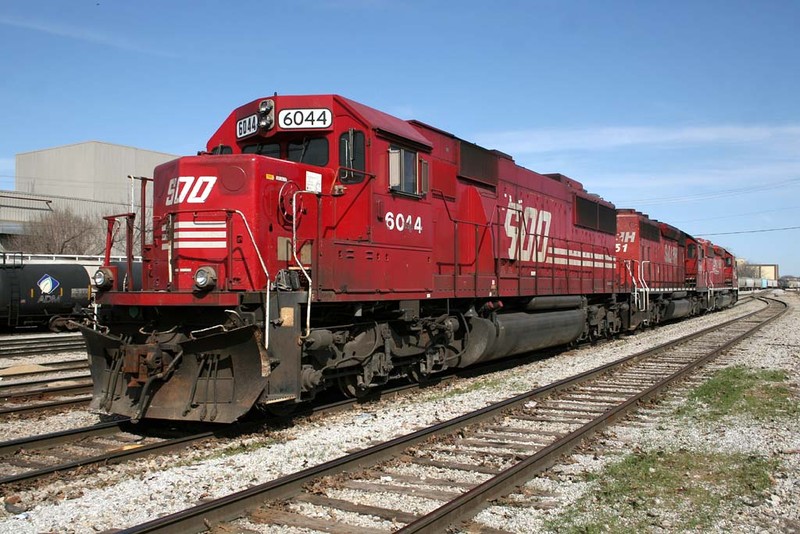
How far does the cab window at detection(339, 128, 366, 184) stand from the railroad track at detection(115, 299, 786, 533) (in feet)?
10.1

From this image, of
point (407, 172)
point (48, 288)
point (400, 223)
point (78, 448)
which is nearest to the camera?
point (78, 448)

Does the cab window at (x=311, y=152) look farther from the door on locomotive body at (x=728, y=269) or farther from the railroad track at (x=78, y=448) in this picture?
the door on locomotive body at (x=728, y=269)

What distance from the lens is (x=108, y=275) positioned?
7.22m

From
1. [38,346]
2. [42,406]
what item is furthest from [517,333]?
[38,346]

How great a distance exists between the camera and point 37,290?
67.8 ft

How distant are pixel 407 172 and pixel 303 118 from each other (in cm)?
164

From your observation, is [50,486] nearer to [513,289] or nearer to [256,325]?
[256,325]

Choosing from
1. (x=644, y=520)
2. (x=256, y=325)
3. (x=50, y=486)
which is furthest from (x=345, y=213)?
(x=644, y=520)

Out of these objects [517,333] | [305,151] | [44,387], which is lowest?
[44,387]

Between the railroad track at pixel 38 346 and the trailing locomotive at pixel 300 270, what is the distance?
29.5 ft

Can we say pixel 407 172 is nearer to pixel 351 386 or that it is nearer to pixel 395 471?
pixel 351 386

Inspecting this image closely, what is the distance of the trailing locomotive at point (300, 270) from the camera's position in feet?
21.2

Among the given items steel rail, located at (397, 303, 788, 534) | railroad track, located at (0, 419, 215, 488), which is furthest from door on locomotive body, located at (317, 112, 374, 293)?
steel rail, located at (397, 303, 788, 534)

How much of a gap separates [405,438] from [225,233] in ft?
9.35
